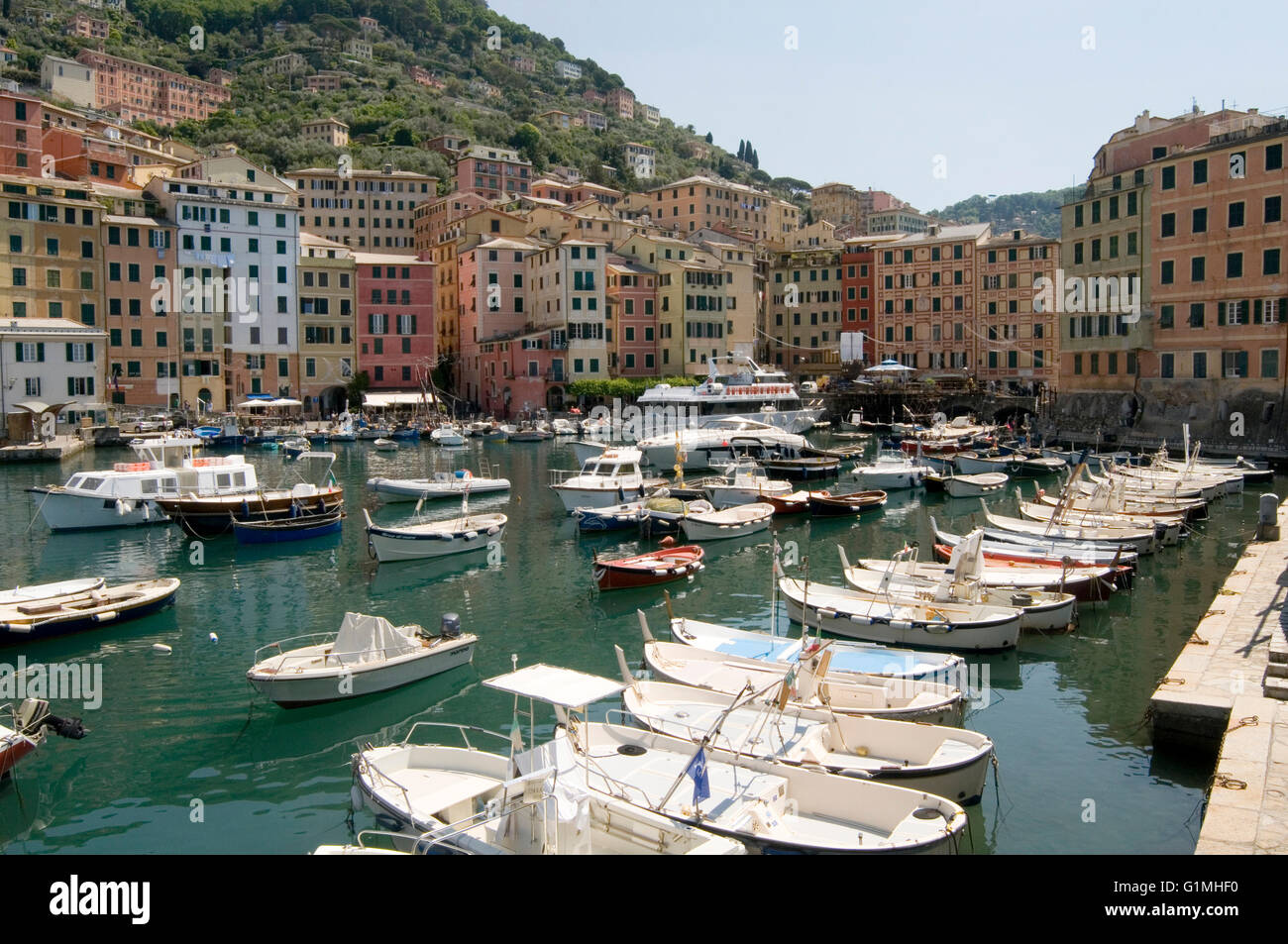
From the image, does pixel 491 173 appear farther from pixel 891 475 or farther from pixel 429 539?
pixel 429 539

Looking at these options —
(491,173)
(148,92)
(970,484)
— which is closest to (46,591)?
(970,484)

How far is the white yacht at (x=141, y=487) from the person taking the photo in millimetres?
38781

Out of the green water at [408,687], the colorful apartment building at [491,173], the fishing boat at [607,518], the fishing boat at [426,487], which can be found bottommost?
the green water at [408,687]

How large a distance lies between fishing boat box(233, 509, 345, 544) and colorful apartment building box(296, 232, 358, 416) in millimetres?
50440

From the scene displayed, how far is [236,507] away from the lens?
125ft

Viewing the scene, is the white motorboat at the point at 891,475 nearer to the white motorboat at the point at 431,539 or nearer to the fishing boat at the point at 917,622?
the white motorboat at the point at 431,539

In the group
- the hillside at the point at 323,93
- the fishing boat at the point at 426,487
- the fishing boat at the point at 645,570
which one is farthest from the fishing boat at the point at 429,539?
the hillside at the point at 323,93

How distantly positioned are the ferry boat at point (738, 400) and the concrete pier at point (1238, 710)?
160 feet

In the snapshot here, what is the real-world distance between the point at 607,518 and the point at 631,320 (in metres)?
56.6

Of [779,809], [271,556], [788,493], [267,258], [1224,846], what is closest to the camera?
[1224,846]
